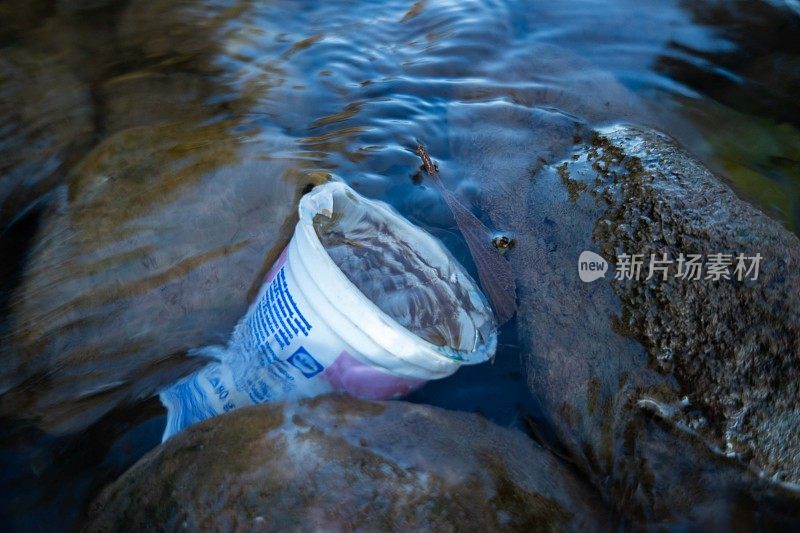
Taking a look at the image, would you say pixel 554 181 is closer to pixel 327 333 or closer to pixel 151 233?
pixel 327 333

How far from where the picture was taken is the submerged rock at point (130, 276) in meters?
2.44

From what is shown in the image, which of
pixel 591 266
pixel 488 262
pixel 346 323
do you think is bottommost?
pixel 488 262

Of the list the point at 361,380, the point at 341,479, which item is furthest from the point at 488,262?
the point at 341,479

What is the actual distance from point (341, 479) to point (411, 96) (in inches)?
115

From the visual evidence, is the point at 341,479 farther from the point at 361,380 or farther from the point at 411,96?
the point at 411,96

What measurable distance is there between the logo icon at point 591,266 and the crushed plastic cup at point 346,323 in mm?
438

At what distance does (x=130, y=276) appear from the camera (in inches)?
101

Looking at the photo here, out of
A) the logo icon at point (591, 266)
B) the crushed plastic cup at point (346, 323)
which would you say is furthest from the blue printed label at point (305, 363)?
the logo icon at point (591, 266)

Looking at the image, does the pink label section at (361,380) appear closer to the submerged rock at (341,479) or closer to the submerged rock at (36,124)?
the submerged rock at (341,479)

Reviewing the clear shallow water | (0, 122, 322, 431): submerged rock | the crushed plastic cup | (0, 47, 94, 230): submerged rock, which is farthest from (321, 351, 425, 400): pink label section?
(0, 47, 94, 230): submerged rock

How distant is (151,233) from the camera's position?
267 cm

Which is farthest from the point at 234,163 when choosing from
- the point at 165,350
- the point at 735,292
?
the point at 735,292

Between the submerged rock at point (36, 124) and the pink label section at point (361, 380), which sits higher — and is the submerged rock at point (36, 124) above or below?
above

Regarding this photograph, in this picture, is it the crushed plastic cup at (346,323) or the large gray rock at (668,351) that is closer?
the crushed plastic cup at (346,323)
